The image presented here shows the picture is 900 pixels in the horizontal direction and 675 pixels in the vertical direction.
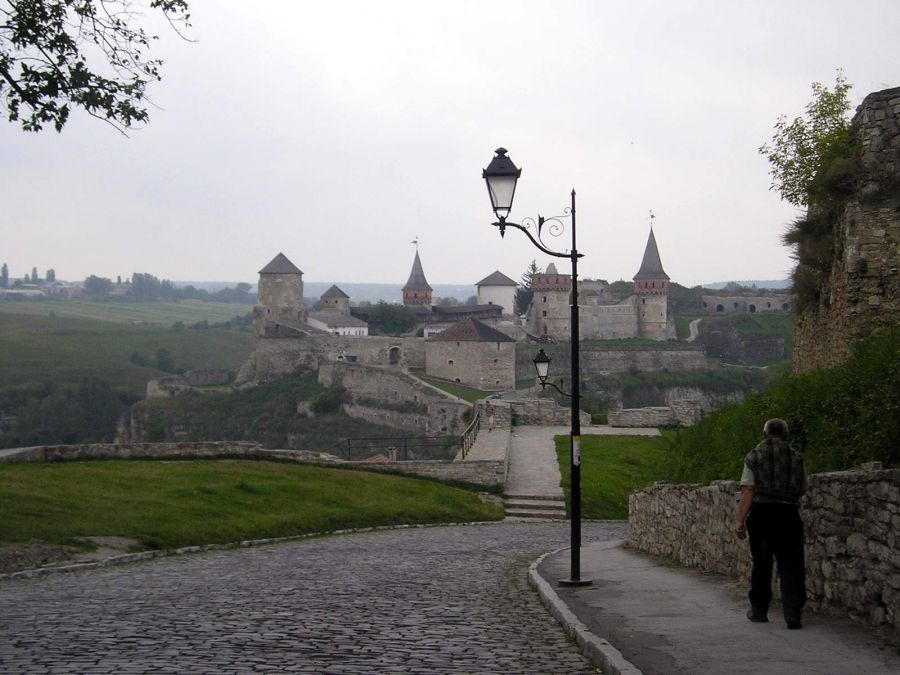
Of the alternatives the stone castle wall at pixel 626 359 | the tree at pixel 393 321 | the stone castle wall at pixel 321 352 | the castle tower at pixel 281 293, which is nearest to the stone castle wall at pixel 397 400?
the stone castle wall at pixel 321 352

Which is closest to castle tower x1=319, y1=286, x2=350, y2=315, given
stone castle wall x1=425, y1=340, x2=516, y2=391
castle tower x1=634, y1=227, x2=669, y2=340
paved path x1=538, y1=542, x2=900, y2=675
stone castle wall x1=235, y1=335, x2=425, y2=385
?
stone castle wall x1=235, y1=335, x2=425, y2=385

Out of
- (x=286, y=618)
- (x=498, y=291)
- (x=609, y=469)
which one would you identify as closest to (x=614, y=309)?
(x=498, y=291)

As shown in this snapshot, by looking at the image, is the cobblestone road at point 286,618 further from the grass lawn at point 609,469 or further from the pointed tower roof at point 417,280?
the pointed tower roof at point 417,280

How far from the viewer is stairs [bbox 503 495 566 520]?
26.4m

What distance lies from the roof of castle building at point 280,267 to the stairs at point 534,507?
81545 mm

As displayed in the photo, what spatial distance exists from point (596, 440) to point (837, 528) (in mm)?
27427

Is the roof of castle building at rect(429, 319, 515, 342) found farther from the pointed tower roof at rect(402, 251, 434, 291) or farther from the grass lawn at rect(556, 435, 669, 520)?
the grass lawn at rect(556, 435, 669, 520)

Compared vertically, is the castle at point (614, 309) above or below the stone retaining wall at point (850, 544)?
above

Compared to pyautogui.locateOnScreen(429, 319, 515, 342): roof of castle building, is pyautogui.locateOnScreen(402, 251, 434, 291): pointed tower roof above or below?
above

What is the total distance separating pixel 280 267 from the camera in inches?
4235

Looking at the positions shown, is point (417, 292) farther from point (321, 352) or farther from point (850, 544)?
point (850, 544)

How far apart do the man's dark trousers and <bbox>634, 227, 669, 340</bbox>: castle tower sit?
105m

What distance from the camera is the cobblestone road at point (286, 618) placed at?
25.0 feet

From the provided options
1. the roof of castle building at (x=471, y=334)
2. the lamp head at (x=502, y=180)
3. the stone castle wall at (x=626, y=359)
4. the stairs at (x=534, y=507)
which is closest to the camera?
the lamp head at (x=502, y=180)
